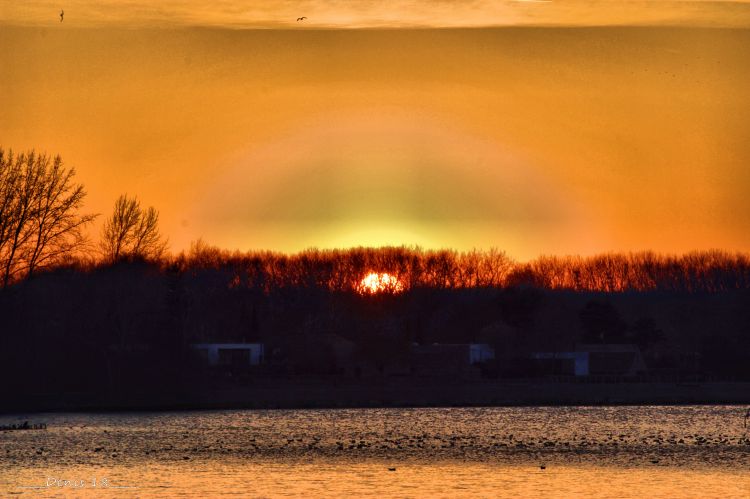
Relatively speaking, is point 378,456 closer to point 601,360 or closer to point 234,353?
point 234,353

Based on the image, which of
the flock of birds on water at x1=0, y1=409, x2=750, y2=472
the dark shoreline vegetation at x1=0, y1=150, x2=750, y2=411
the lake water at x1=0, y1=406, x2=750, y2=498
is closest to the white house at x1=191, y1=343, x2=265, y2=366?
the dark shoreline vegetation at x1=0, y1=150, x2=750, y2=411

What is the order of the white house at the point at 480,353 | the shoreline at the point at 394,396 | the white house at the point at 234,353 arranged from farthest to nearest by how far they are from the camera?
1. the white house at the point at 480,353
2. the white house at the point at 234,353
3. the shoreline at the point at 394,396

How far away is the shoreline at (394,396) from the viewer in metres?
95.2

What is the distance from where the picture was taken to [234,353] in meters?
137

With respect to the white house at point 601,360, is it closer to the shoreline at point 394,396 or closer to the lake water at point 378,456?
the shoreline at point 394,396

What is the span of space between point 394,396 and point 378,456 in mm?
54380

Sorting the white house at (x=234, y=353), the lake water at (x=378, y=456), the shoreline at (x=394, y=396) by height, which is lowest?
the lake water at (x=378, y=456)

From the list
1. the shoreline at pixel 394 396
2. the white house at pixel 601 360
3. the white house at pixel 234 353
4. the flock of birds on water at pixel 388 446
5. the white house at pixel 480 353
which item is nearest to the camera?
the flock of birds on water at pixel 388 446

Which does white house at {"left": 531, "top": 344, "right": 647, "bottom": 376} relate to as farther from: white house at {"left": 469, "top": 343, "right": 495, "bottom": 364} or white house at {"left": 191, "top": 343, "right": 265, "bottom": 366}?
white house at {"left": 191, "top": 343, "right": 265, "bottom": 366}

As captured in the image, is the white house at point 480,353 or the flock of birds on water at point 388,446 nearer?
the flock of birds on water at point 388,446

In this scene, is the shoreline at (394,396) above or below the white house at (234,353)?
below

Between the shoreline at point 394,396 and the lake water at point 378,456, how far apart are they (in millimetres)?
9299

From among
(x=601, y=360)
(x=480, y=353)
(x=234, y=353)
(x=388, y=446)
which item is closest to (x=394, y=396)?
(x=234, y=353)

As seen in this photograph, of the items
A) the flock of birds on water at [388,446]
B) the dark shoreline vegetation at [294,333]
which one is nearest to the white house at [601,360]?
the dark shoreline vegetation at [294,333]
